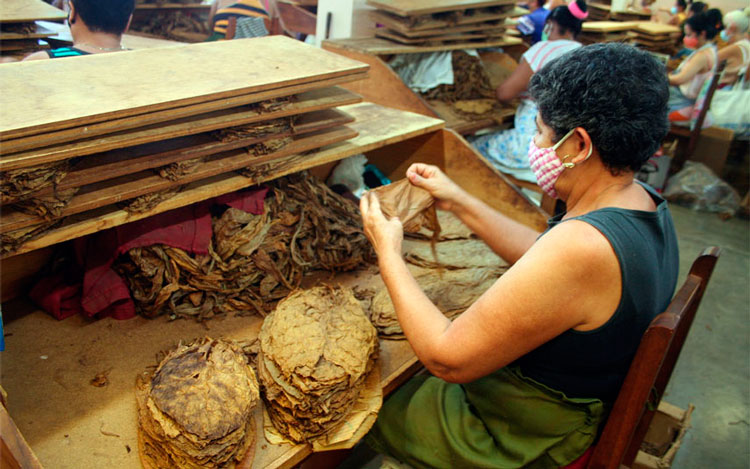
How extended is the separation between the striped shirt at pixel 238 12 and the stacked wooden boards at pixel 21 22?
62.9 inches

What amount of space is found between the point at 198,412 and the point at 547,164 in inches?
46.0

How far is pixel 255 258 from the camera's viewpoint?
1.95m

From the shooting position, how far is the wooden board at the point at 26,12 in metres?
2.44

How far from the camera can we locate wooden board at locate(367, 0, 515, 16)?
3203 mm

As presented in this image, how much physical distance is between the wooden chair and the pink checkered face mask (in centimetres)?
448

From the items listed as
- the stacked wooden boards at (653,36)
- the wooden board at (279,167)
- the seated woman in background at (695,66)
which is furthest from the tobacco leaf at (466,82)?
the stacked wooden boards at (653,36)

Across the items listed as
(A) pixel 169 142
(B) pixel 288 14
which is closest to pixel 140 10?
(B) pixel 288 14

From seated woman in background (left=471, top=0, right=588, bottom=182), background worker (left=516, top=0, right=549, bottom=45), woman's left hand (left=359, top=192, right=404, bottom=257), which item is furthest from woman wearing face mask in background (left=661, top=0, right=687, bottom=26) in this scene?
woman's left hand (left=359, top=192, right=404, bottom=257)

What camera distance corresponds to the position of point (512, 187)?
99.0 inches

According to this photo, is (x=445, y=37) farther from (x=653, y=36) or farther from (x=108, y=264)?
(x=653, y=36)

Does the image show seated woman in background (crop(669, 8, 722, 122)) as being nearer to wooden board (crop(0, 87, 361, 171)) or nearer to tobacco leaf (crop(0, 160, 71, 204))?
wooden board (crop(0, 87, 361, 171))

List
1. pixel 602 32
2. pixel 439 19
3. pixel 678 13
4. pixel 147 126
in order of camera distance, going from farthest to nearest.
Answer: pixel 678 13, pixel 602 32, pixel 439 19, pixel 147 126

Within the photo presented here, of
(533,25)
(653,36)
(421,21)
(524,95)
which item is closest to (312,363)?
(421,21)

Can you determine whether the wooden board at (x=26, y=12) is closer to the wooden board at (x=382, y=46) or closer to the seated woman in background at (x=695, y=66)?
the wooden board at (x=382, y=46)
